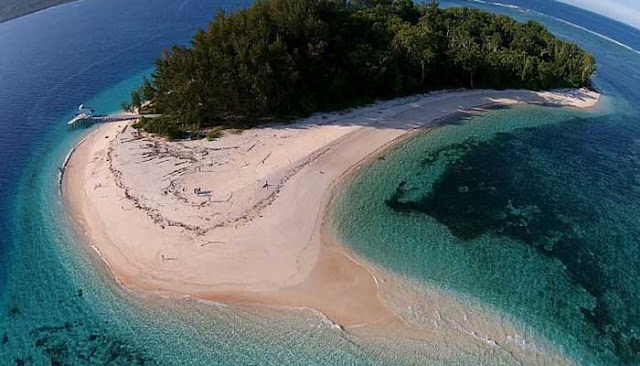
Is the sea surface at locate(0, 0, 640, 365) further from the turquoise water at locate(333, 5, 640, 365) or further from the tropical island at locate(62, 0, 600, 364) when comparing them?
the tropical island at locate(62, 0, 600, 364)

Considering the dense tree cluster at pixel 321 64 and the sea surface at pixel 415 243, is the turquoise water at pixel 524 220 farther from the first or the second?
the dense tree cluster at pixel 321 64

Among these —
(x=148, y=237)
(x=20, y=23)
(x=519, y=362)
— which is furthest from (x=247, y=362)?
(x=20, y=23)

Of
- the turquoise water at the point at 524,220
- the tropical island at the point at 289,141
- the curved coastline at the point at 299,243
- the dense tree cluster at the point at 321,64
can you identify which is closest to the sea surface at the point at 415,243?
the turquoise water at the point at 524,220

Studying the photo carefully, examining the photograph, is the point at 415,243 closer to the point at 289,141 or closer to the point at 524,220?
the point at 524,220

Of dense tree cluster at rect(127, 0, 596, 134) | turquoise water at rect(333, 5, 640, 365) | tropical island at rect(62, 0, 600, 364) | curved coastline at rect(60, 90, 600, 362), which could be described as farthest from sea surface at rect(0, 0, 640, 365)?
dense tree cluster at rect(127, 0, 596, 134)

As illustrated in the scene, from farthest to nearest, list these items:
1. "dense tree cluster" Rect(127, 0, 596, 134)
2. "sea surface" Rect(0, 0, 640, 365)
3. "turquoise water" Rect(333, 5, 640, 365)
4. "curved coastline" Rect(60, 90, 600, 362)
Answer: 1. "dense tree cluster" Rect(127, 0, 596, 134)
2. "turquoise water" Rect(333, 5, 640, 365)
3. "curved coastline" Rect(60, 90, 600, 362)
4. "sea surface" Rect(0, 0, 640, 365)

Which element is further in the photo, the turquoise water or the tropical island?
the tropical island

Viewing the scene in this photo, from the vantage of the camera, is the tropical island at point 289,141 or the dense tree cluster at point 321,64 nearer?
the tropical island at point 289,141
